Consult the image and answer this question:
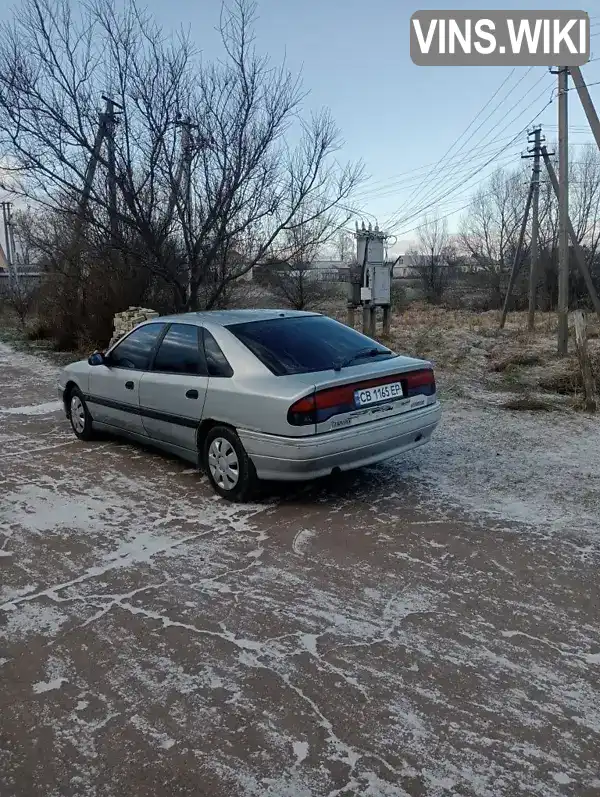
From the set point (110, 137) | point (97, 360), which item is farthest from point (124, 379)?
point (110, 137)

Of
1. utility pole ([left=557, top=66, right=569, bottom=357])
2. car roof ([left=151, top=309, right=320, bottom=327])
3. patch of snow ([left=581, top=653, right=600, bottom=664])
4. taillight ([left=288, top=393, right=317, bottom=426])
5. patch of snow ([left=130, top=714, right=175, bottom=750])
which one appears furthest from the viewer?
utility pole ([left=557, top=66, right=569, bottom=357])

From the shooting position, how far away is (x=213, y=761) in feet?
7.27

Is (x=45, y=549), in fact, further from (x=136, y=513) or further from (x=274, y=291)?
(x=274, y=291)

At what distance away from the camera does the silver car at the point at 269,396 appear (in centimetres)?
432

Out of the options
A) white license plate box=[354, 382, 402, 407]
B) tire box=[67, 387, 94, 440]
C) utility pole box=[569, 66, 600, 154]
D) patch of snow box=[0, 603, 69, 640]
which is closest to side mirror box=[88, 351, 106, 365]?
tire box=[67, 387, 94, 440]

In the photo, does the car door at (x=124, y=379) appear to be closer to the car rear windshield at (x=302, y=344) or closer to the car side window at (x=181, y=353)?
the car side window at (x=181, y=353)

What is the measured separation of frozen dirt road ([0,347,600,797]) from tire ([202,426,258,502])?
14 cm

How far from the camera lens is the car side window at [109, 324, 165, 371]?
18.5 ft

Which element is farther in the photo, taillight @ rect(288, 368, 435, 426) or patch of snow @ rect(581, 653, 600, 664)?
taillight @ rect(288, 368, 435, 426)

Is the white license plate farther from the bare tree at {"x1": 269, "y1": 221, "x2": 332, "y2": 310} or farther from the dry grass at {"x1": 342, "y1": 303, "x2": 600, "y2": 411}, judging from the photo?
the bare tree at {"x1": 269, "y1": 221, "x2": 332, "y2": 310}

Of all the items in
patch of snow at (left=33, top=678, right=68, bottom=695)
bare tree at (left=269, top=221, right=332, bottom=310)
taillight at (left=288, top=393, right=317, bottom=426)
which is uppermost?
bare tree at (left=269, top=221, right=332, bottom=310)

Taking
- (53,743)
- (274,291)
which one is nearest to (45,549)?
(53,743)

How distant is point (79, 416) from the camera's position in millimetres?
6676

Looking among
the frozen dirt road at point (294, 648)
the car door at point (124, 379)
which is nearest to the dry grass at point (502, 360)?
the frozen dirt road at point (294, 648)
